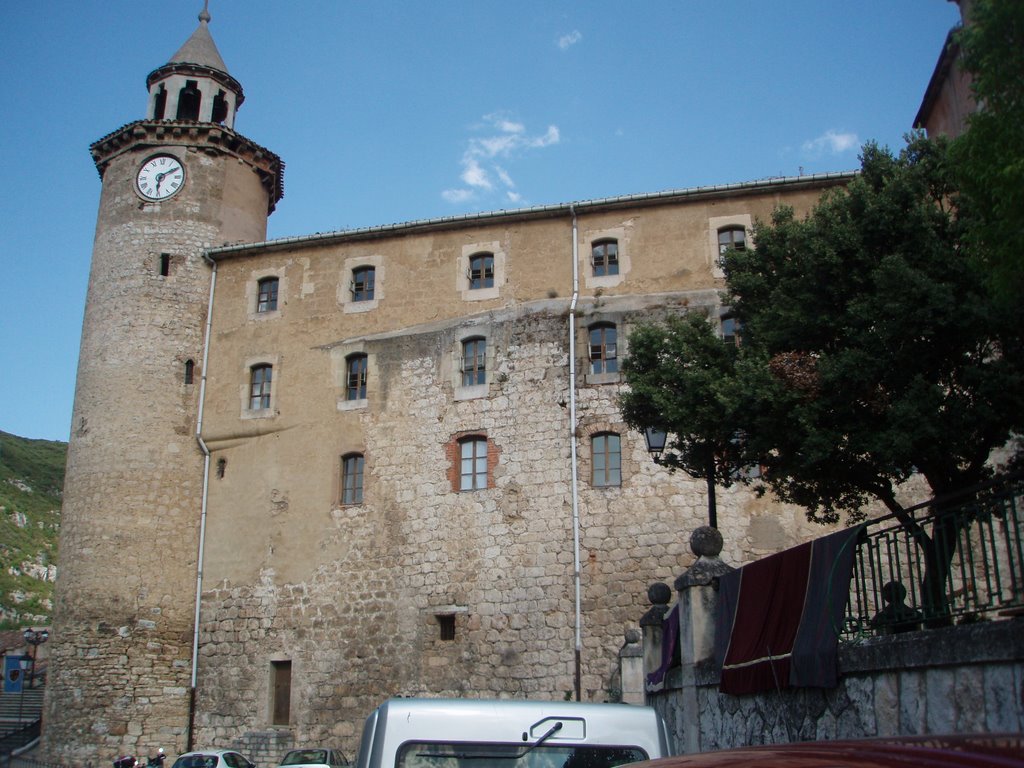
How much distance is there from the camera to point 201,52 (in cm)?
3294

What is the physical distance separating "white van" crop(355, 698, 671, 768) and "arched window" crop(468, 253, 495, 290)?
2212 cm

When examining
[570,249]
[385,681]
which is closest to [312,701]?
[385,681]

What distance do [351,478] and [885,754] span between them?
24.9 m

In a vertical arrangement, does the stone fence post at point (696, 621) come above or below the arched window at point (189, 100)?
below

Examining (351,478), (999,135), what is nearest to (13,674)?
(351,478)

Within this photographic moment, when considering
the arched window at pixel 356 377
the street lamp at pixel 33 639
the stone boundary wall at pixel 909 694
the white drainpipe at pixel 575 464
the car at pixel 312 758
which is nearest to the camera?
the stone boundary wall at pixel 909 694

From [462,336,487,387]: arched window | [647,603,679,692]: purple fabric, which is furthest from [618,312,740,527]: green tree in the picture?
[462,336,487,387]: arched window

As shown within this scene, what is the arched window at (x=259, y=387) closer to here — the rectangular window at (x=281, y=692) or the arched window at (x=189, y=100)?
the rectangular window at (x=281, y=692)

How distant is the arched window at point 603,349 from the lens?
25.6 metres

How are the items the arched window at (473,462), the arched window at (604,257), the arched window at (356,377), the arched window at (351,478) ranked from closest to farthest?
1. the arched window at (473,462)
2. the arched window at (604,257)
3. the arched window at (351,478)
4. the arched window at (356,377)

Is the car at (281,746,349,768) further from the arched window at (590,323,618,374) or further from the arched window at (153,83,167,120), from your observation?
the arched window at (153,83,167,120)

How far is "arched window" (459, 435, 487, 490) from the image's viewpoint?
84.9 feet

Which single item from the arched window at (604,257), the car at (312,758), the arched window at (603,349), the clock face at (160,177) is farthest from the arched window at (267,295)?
the car at (312,758)

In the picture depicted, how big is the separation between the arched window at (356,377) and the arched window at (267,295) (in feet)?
9.98
